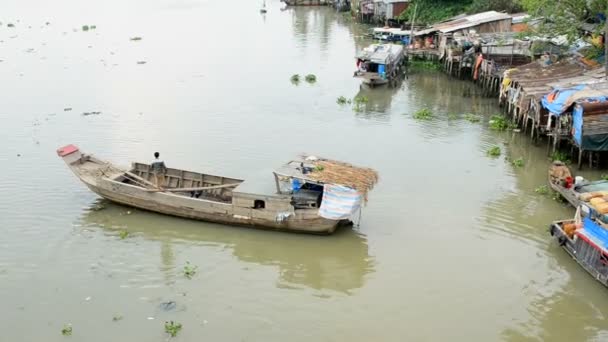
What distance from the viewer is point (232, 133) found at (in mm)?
24109

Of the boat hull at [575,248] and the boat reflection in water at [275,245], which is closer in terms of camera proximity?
the boat hull at [575,248]

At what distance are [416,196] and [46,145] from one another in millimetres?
14299

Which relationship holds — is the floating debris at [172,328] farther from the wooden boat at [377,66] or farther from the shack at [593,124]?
the wooden boat at [377,66]

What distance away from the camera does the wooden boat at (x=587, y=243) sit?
489 inches

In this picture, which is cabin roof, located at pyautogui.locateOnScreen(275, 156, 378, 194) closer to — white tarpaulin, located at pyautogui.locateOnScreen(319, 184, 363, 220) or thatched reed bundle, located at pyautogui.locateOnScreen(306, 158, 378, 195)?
thatched reed bundle, located at pyautogui.locateOnScreen(306, 158, 378, 195)

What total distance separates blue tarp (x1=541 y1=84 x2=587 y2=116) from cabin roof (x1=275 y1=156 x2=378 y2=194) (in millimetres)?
7714

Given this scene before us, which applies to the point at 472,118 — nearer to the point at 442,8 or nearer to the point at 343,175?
the point at 343,175

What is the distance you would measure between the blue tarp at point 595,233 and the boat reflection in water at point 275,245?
4791mm

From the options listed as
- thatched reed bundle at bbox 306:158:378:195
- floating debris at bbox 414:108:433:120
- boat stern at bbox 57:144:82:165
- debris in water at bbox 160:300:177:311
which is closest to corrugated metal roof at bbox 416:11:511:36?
floating debris at bbox 414:108:433:120

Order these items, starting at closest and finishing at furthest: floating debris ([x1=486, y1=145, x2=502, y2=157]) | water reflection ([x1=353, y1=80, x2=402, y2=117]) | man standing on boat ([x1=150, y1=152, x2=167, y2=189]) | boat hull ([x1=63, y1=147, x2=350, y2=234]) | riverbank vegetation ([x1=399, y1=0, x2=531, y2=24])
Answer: boat hull ([x1=63, y1=147, x2=350, y2=234]) → man standing on boat ([x1=150, y1=152, x2=167, y2=189]) → floating debris ([x1=486, y1=145, x2=502, y2=157]) → water reflection ([x1=353, y1=80, x2=402, y2=117]) → riverbank vegetation ([x1=399, y1=0, x2=531, y2=24])

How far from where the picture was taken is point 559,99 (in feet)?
63.8

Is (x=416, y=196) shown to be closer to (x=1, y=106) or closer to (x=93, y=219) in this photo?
(x=93, y=219)

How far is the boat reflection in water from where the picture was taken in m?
14.0

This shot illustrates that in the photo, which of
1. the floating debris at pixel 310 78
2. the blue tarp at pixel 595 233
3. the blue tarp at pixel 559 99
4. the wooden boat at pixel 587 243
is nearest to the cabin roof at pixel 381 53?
the floating debris at pixel 310 78
